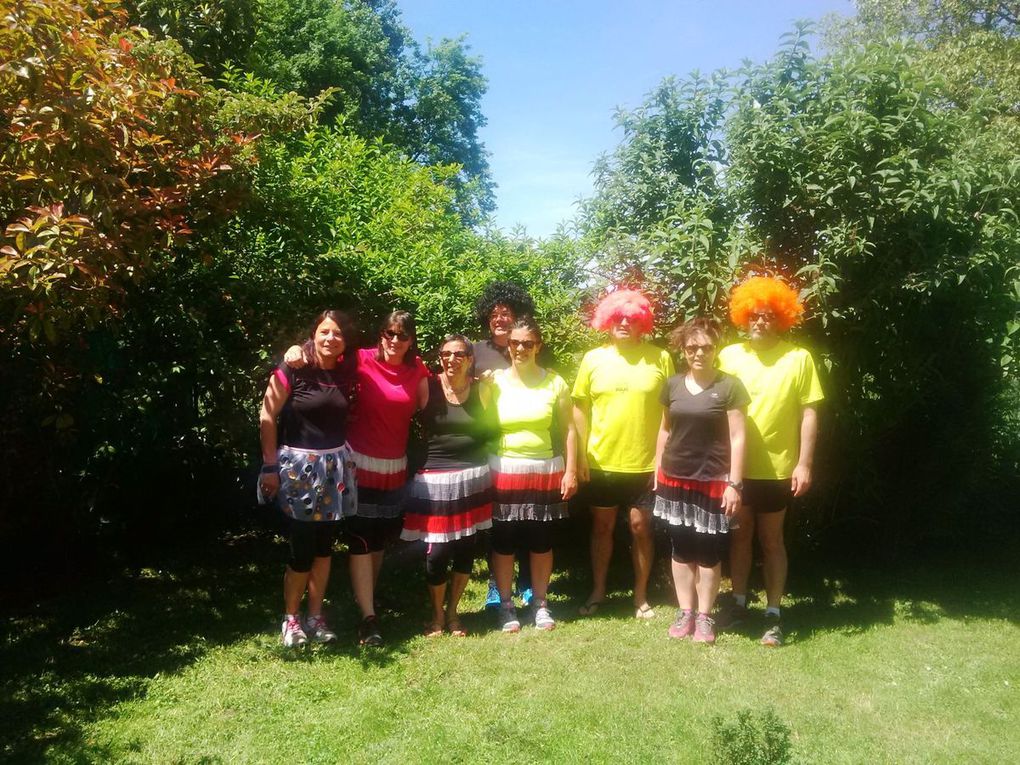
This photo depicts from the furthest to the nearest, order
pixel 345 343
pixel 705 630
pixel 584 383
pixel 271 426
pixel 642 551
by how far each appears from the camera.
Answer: pixel 642 551 → pixel 584 383 → pixel 705 630 → pixel 345 343 → pixel 271 426

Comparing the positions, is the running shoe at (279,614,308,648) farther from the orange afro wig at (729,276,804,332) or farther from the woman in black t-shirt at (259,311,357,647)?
the orange afro wig at (729,276,804,332)

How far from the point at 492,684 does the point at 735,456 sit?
1.63 meters

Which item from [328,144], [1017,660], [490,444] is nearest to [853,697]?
[1017,660]

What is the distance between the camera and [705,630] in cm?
421

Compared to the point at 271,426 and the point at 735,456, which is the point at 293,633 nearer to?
the point at 271,426

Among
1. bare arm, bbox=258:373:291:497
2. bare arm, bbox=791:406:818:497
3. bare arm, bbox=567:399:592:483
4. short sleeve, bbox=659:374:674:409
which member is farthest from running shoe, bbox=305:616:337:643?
bare arm, bbox=791:406:818:497

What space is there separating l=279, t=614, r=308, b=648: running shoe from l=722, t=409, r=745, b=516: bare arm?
7.41 feet

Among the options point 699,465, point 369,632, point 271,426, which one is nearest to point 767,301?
point 699,465

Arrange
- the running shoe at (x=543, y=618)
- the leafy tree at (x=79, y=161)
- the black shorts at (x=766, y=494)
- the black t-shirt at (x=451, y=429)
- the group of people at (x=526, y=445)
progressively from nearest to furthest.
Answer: the leafy tree at (x=79, y=161), the group of people at (x=526, y=445), the black t-shirt at (x=451, y=429), the black shorts at (x=766, y=494), the running shoe at (x=543, y=618)

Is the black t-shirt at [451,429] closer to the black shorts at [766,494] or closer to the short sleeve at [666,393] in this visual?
the short sleeve at [666,393]

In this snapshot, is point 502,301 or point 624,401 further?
point 502,301

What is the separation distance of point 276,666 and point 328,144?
12.8 ft

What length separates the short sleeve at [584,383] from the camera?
445cm

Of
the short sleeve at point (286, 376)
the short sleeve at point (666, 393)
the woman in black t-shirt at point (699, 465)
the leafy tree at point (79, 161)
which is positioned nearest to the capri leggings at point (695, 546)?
the woman in black t-shirt at point (699, 465)
